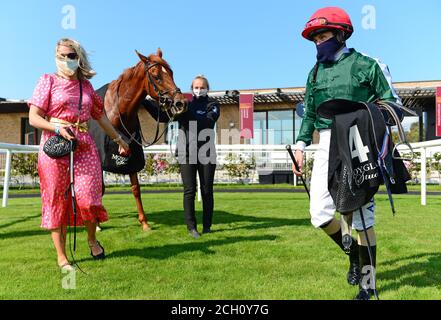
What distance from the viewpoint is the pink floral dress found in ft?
10.1

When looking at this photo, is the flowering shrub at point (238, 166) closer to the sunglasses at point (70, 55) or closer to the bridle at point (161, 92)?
the bridle at point (161, 92)

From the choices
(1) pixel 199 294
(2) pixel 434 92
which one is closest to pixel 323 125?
(1) pixel 199 294

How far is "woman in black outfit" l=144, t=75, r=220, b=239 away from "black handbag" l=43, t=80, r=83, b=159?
183 centimetres

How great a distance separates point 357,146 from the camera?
2.29 m

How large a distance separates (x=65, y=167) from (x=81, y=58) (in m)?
0.89

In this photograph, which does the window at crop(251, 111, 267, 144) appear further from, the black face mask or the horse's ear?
the black face mask

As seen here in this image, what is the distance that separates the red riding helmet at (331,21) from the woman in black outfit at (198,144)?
2.34 m

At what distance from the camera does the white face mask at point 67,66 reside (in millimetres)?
3107

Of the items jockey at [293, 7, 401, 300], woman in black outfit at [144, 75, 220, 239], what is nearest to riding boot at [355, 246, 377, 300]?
jockey at [293, 7, 401, 300]

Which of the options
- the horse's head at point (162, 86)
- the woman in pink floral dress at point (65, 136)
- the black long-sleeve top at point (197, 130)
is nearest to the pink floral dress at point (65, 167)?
the woman in pink floral dress at point (65, 136)

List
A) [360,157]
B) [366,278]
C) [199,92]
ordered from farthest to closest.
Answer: [199,92]
[366,278]
[360,157]

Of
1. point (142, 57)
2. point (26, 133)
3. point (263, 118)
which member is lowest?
point (142, 57)

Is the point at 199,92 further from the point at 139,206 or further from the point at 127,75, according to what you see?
the point at 139,206

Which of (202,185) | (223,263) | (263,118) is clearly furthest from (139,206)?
(263,118)
